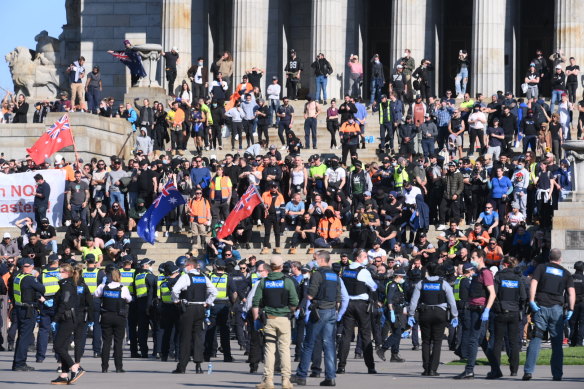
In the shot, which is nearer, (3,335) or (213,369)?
(213,369)

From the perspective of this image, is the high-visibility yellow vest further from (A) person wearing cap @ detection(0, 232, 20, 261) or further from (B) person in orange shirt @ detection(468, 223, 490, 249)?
(B) person in orange shirt @ detection(468, 223, 490, 249)

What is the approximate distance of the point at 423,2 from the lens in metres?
54.6

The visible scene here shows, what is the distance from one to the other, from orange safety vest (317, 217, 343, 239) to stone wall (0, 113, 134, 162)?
32.5 feet

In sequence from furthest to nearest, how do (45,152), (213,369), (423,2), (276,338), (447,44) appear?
1. (447,44)
2. (423,2)
3. (45,152)
4. (213,369)
5. (276,338)

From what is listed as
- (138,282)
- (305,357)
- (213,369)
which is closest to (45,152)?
(138,282)

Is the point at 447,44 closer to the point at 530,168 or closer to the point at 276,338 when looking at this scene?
the point at 530,168

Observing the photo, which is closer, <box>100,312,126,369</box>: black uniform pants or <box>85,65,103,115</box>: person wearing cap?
<box>100,312,126,369</box>: black uniform pants

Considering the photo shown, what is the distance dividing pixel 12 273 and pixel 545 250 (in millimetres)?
10883

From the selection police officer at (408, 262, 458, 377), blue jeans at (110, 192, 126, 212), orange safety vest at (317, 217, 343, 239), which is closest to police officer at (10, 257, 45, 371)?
police officer at (408, 262, 458, 377)

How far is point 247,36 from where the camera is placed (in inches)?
2170

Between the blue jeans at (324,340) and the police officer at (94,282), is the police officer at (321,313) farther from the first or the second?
the police officer at (94,282)

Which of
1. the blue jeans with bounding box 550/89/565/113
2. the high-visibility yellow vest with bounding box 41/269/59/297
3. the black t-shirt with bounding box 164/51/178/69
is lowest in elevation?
the high-visibility yellow vest with bounding box 41/269/59/297

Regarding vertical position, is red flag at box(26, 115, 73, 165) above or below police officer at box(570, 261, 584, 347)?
above

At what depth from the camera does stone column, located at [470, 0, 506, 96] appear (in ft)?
173
